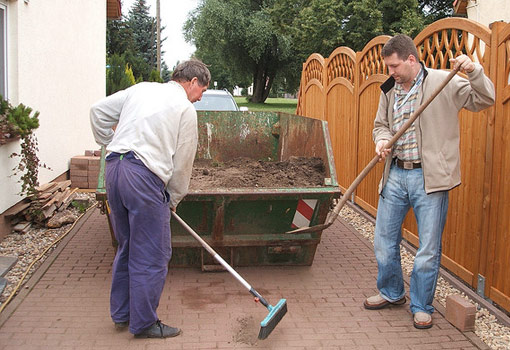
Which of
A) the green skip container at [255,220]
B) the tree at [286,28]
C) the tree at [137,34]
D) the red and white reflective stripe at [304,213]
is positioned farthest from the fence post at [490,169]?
the tree at [137,34]

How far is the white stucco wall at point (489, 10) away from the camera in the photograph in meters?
14.2

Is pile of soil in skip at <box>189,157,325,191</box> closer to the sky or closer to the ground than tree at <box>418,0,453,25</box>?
closer to the ground

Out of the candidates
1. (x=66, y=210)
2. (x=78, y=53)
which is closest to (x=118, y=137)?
(x=66, y=210)

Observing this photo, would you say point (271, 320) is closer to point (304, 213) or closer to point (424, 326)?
point (424, 326)

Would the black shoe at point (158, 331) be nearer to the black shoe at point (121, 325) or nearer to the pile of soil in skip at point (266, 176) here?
the black shoe at point (121, 325)

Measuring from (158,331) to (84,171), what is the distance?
5646 millimetres

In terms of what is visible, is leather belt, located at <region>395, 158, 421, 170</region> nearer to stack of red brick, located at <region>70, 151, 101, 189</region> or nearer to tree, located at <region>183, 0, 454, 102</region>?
stack of red brick, located at <region>70, 151, 101, 189</region>

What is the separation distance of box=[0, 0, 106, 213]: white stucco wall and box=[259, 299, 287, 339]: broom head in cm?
368

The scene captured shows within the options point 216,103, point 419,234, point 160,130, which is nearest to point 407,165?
point 419,234

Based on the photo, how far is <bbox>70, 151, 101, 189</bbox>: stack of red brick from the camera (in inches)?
356

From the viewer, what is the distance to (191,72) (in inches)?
154

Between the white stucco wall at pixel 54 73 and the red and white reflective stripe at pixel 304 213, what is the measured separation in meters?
3.28

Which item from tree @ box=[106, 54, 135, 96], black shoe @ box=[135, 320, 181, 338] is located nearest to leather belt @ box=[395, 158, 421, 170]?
black shoe @ box=[135, 320, 181, 338]

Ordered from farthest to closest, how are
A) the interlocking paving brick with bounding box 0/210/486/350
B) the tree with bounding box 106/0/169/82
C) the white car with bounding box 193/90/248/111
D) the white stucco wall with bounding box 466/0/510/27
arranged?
the tree with bounding box 106/0/169/82 → the white stucco wall with bounding box 466/0/510/27 → the white car with bounding box 193/90/248/111 → the interlocking paving brick with bounding box 0/210/486/350
